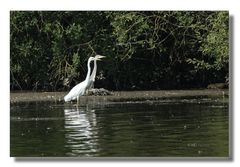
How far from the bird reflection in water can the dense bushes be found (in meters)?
0.31

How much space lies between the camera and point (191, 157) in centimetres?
1154

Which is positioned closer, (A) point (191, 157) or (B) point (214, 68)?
(A) point (191, 157)

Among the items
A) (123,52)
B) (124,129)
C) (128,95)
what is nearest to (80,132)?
(124,129)

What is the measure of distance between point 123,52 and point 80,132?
95cm

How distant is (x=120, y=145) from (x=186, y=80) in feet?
3.71

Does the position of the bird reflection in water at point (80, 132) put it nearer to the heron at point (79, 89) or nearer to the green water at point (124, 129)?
the green water at point (124, 129)

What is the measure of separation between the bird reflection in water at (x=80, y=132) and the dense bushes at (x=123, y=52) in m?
0.31

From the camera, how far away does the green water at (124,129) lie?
11.6 m

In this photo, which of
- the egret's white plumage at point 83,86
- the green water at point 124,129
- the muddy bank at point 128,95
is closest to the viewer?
the green water at point 124,129

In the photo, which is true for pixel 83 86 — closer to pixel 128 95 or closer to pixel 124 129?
pixel 128 95

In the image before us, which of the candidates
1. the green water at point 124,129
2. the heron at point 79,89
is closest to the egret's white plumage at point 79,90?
the heron at point 79,89

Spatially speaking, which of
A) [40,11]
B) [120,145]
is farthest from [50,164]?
[40,11]

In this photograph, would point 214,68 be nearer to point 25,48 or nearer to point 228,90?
point 228,90

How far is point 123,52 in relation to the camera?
1252 cm
